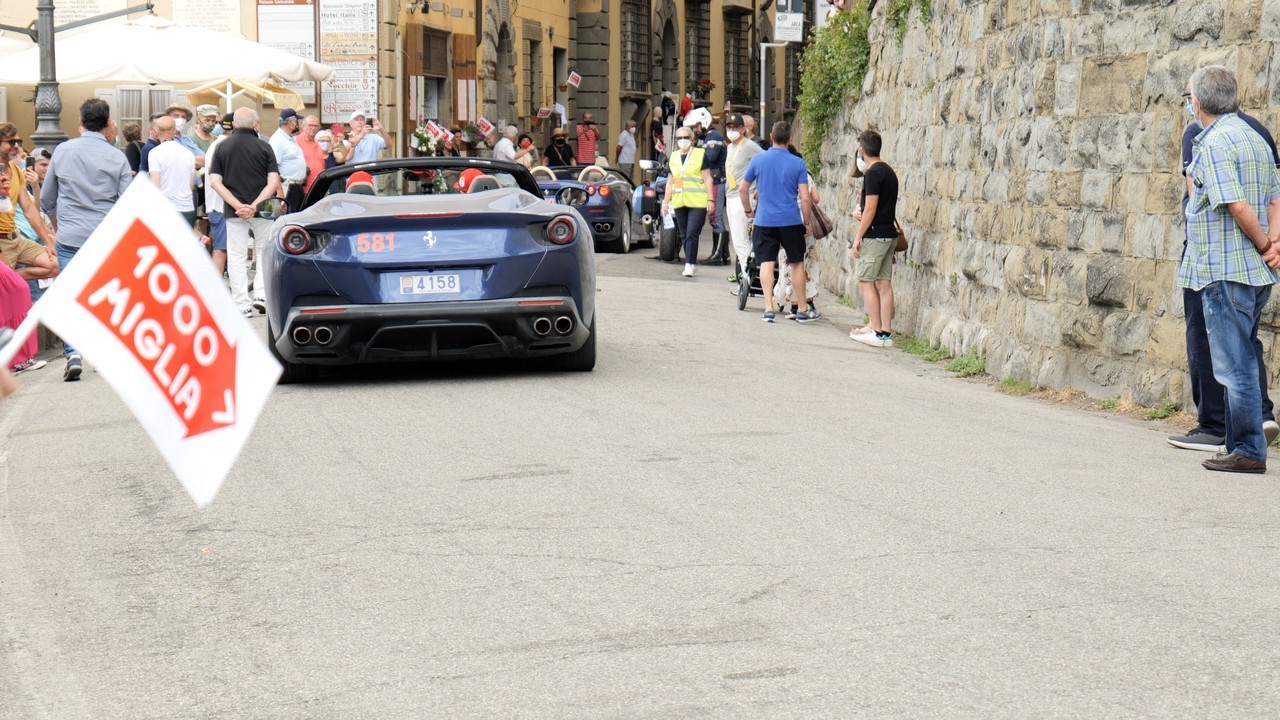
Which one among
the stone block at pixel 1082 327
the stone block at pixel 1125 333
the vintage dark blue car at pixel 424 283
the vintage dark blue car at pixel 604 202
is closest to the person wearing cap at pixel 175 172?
the vintage dark blue car at pixel 424 283

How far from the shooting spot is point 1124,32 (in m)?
9.97

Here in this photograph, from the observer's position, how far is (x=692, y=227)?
67.8ft

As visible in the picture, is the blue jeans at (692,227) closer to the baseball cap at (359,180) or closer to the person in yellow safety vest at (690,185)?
the person in yellow safety vest at (690,185)

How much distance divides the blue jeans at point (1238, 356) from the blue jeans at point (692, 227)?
12.7 m

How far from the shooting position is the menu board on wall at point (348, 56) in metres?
28.0

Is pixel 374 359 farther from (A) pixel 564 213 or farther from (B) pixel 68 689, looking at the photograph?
(B) pixel 68 689

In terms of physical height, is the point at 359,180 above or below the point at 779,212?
above

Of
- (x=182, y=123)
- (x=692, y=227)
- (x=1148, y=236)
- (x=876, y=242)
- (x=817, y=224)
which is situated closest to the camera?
(x=1148, y=236)

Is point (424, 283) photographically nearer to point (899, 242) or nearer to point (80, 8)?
point (899, 242)

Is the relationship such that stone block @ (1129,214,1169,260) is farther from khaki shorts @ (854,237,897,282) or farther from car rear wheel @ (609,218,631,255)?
car rear wheel @ (609,218,631,255)

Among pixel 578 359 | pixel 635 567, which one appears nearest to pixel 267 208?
pixel 578 359

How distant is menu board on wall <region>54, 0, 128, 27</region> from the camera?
2688 centimetres

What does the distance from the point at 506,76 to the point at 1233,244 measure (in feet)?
A: 97.6

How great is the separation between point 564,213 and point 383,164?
144 cm
